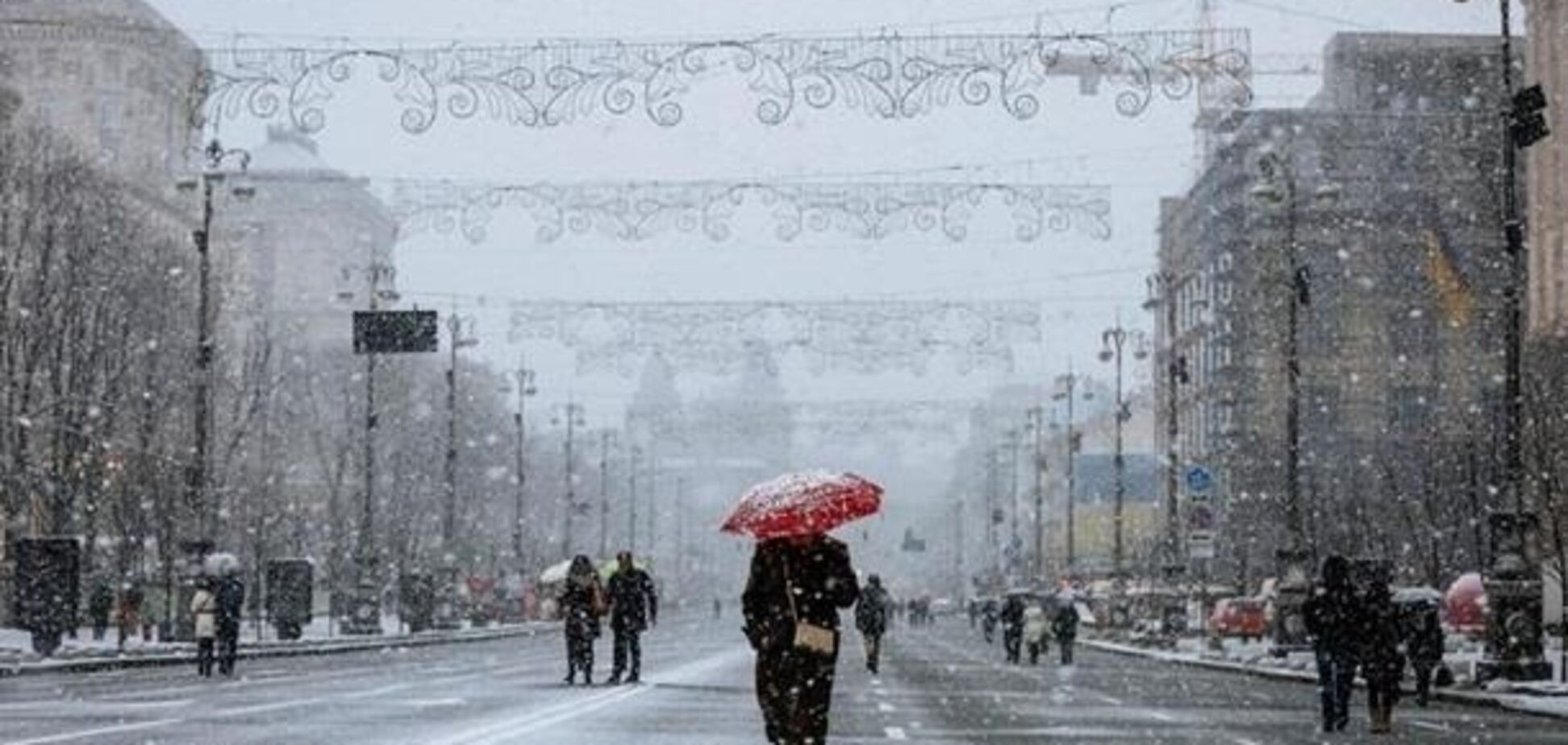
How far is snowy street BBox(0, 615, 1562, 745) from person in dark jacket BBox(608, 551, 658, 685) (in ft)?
2.48

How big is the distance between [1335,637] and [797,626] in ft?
40.3

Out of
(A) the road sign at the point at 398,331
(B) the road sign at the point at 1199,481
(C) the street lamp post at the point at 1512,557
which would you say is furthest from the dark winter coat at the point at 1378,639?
(A) the road sign at the point at 398,331

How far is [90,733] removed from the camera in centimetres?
1994

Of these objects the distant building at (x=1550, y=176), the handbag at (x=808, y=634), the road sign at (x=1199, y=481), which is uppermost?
the distant building at (x=1550, y=176)

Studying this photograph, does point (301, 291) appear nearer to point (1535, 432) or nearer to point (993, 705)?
point (1535, 432)

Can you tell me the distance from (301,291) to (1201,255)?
182 feet

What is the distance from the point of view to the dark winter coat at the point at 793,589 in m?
13.9

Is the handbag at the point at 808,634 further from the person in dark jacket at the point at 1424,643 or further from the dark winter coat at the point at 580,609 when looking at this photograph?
the dark winter coat at the point at 580,609

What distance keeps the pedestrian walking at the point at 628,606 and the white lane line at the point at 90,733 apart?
11179 millimetres

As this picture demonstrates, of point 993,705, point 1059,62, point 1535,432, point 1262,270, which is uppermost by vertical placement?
point 1262,270

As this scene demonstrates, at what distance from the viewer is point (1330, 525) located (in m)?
80.0

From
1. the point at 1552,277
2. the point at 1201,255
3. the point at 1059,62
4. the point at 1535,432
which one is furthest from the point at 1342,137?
the point at 1059,62

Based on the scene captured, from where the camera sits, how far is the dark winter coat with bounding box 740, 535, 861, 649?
13914 millimetres

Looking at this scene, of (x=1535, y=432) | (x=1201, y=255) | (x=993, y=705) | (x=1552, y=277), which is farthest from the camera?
(x=1201, y=255)
